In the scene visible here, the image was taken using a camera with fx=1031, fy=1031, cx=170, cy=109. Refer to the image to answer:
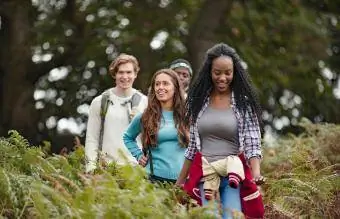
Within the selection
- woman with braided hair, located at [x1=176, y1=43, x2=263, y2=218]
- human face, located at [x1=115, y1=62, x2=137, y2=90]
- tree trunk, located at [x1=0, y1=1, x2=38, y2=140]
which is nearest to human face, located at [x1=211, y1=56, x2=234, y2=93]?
woman with braided hair, located at [x1=176, y1=43, x2=263, y2=218]

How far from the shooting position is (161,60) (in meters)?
20.7

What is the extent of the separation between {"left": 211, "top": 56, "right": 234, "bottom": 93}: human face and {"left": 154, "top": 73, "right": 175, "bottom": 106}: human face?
1.48 meters

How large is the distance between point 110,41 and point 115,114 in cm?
1006

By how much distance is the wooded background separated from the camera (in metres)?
20.5

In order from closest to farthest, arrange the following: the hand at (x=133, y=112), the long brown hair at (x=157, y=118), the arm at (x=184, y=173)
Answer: the arm at (x=184, y=173)
the long brown hair at (x=157, y=118)
the hand at (x=133, y=112)

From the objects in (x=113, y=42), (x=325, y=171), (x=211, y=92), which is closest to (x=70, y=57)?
(x=113, y=42)

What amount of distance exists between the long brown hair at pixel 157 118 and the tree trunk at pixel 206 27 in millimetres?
10083

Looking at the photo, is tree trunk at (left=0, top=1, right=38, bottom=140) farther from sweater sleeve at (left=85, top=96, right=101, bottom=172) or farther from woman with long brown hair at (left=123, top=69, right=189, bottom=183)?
woman with long brown hair at (left=123, top=69, right=189, bottom=183)

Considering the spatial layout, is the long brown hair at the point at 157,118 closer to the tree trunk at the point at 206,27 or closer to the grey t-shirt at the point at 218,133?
the grey t-shirt at the point at 218,133

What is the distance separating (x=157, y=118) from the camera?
9500mm

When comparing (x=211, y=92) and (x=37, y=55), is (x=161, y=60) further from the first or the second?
(x=211, y=92)

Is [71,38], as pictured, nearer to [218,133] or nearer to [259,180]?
[218,133]

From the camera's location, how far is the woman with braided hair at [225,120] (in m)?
8.02

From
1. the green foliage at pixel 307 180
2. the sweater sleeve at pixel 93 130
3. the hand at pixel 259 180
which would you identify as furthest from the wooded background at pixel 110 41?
the hand at pixel 259 180
